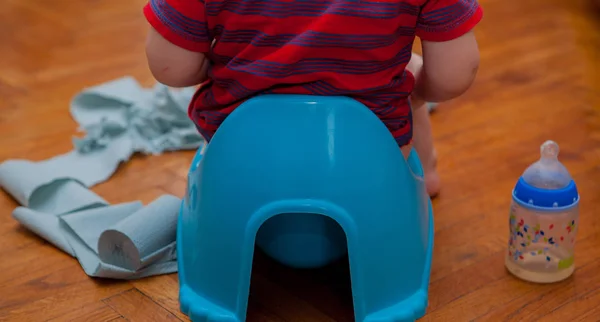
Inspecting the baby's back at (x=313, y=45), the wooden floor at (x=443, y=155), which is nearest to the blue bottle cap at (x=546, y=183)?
the wooden floor at (x=443, y=155)

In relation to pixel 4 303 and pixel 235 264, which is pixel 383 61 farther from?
pixel 4 303

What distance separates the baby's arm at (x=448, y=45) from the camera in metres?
0.95

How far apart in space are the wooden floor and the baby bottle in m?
0.02

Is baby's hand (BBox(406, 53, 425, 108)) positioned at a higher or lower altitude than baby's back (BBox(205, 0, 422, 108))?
lower

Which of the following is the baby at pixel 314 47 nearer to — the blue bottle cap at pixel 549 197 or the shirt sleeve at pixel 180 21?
the shirt sleeve at pixel 180 21

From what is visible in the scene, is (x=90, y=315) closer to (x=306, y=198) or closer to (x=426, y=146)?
(x=306, y=198)

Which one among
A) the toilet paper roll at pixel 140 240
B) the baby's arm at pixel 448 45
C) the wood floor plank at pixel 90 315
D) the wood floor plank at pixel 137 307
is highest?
the baby's arm at pixel 448 45

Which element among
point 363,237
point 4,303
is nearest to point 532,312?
point 363,237

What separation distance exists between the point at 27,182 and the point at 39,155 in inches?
7.1

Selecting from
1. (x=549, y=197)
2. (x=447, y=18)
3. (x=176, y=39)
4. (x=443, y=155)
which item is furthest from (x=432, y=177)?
(x=176, y=39)

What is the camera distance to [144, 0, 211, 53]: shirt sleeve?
0.96 meters

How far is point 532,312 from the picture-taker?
103 centimetres

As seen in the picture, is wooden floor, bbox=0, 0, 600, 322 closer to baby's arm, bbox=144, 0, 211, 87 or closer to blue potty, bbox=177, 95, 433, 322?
blue potty, bbox=177, 95, 433, 322

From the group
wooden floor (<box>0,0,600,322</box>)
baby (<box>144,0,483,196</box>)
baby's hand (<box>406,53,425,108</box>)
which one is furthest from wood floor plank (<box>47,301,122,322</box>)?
baby's hand (<box>406,53,425,108</box>)
